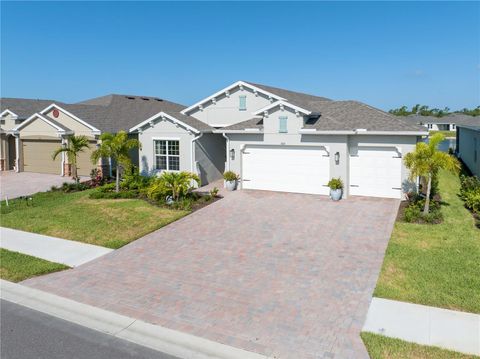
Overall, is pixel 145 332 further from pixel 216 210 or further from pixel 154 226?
pixel 216 210

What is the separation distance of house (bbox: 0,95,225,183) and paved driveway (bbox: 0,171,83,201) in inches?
30.0

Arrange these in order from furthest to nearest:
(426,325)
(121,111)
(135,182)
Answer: (121,111)
(135,182)
(426,325)

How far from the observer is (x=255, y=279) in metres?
9.95

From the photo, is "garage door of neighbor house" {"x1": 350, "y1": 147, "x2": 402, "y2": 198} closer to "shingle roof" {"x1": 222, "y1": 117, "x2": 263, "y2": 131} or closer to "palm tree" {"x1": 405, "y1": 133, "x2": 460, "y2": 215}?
"palm tree" {"x1": 405, "y1": 133, "x2": 460, "y2": 215}

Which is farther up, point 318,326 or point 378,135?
point 378,135

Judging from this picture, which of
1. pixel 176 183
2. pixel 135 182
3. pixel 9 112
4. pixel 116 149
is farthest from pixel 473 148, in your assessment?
pixel 9 112

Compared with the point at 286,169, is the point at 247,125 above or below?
above

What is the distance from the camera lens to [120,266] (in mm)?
11078

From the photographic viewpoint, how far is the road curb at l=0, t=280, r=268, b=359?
22.8ft

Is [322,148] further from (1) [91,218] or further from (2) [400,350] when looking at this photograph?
(2) [400,350]

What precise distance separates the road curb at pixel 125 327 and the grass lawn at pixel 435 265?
3.99 meters

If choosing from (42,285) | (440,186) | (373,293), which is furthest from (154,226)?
(440,186)

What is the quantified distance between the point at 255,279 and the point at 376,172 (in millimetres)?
10046

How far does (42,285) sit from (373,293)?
7.80 m
